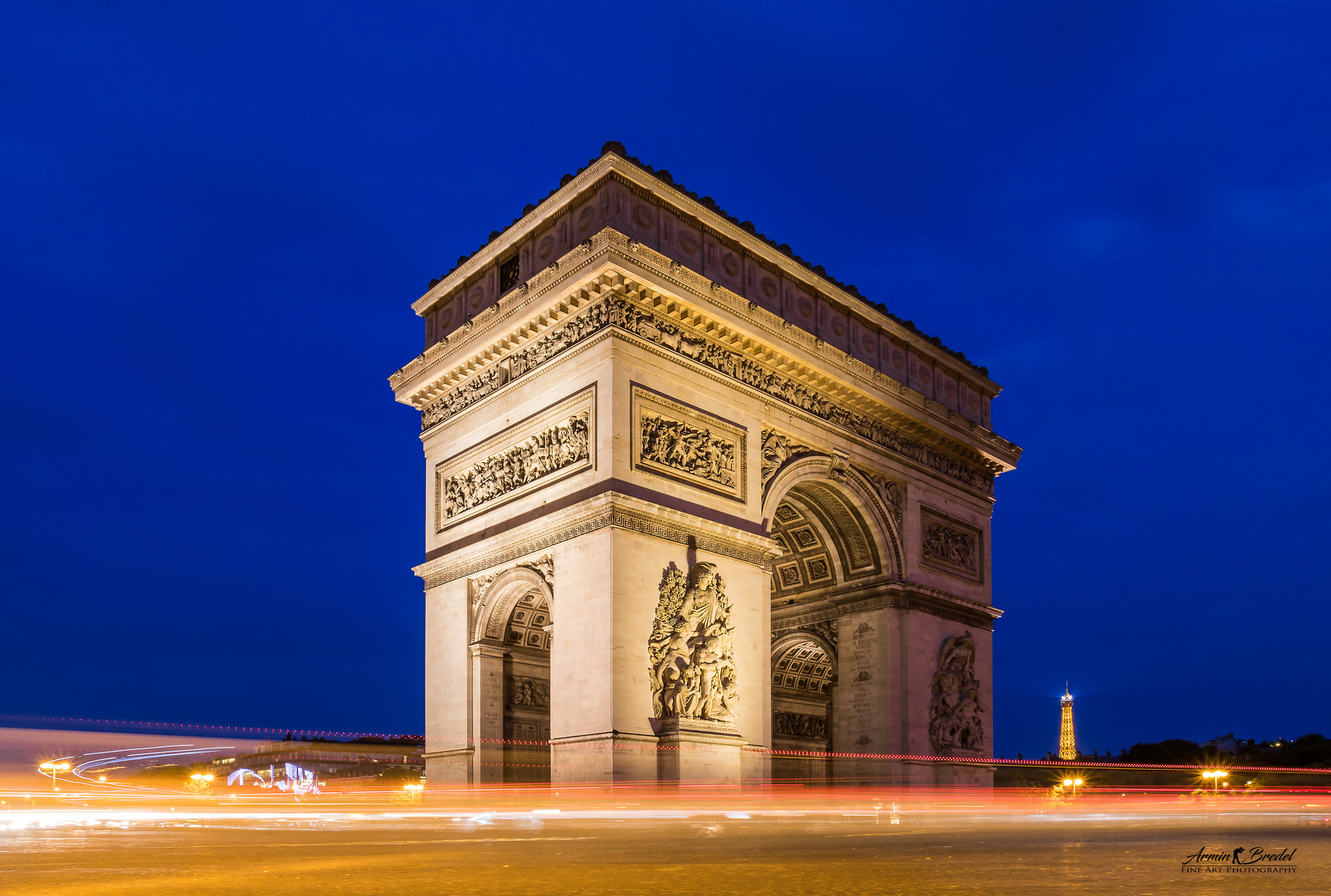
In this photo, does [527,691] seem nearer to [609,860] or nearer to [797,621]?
[797,621]

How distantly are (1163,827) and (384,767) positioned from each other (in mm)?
27132

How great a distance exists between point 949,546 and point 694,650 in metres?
10.4

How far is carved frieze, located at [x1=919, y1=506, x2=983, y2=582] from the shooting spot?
86.8 ft

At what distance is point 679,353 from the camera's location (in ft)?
67.3

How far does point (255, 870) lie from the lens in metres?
6.22

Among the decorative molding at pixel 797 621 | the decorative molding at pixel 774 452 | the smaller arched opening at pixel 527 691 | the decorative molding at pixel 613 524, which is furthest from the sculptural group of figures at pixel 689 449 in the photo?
the decorative molding at pixel 797 621

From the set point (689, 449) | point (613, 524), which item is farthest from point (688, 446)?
point (613, 524)

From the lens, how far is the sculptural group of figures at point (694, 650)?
18.8 m

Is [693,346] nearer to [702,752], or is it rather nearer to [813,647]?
[702,752]

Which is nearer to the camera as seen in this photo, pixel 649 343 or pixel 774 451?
pixel 649 343

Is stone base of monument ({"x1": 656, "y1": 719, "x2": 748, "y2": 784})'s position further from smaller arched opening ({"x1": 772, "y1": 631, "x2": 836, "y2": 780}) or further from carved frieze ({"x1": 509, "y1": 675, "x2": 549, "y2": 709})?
smaller arched opening ({"x1": 772, "y1": 631, "x2": 836, "y2": 780})

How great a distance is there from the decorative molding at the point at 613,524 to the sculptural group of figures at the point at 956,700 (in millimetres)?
6632

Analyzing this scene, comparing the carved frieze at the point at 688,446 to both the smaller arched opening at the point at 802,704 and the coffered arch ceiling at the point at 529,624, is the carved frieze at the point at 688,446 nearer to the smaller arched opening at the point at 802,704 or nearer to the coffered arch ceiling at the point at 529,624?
the coffered arch ceiling at the point at 529,624

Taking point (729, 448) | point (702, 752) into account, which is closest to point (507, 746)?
point (702, 752)
